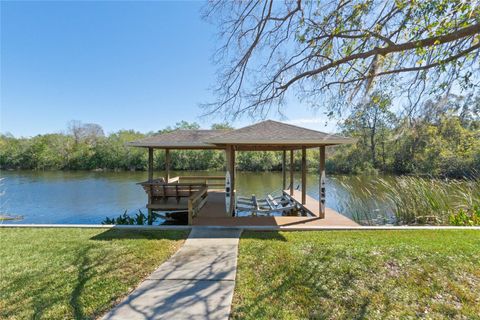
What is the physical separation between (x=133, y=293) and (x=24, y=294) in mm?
1491

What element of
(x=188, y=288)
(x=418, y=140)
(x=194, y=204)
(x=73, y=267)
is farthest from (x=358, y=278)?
(x=418, y=140)

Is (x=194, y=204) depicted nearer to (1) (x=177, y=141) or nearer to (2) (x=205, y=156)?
(1) (x=177, y=141)

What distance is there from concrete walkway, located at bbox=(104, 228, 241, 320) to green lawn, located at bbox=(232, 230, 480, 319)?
21cm

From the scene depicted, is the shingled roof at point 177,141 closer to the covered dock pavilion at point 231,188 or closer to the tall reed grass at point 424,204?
the covered dock pavilion at point 231,188

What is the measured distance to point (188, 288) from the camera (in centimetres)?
372

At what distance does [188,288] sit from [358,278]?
2523 mm

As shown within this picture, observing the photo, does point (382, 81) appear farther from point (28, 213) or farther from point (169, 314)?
point (28, 213)

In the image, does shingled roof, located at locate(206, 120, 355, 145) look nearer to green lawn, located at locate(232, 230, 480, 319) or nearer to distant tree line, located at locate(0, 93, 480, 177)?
green lawn, located at locate(232, 230, 480, 319)

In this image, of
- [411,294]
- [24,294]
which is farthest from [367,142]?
[24,294]

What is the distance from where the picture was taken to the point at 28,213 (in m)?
12.9

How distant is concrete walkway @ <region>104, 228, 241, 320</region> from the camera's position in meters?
3.13

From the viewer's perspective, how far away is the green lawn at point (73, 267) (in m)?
3.29

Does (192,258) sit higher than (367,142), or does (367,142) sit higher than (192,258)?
(367,142)

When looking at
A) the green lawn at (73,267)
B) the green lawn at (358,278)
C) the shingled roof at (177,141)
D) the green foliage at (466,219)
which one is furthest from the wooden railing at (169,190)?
the green foliage at (466,219)
